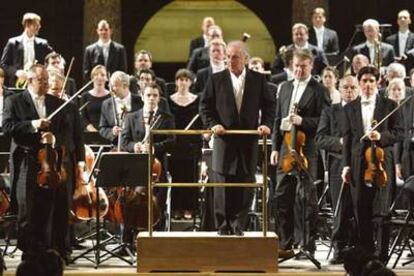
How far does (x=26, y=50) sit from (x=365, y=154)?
4.29 metres

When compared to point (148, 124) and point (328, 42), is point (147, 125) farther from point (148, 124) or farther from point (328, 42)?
point (328, 42)

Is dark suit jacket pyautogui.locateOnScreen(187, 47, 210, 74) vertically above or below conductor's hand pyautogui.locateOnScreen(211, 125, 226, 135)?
above

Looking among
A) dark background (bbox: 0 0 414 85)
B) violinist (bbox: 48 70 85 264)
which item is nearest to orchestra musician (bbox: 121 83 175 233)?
violinist (bbox: 48 70 85 264)

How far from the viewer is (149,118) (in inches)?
336

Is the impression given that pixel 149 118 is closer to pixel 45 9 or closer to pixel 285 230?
pixel 285 230

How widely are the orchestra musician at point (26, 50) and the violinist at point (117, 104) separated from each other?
1765 mm

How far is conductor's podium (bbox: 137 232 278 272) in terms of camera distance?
→ 7348 millimetres

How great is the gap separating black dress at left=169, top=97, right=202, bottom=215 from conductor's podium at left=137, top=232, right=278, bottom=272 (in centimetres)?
152

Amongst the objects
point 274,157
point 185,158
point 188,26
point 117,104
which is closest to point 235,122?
point 274,157

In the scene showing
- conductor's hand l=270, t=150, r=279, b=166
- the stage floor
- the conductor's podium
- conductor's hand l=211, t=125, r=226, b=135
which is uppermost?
conductor's hand l=211, t=125, r=226, b=135

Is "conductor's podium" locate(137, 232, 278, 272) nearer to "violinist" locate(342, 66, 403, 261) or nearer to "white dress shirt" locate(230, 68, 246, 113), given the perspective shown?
"violinist" locate(342, 66, 403, 261)

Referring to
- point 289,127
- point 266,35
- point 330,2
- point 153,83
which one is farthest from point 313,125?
point 266,35

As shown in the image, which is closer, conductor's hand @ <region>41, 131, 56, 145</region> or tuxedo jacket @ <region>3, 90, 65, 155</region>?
conductor's hand @ <region>41, 131, 56, 145</region>

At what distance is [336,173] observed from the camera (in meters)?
8.21
